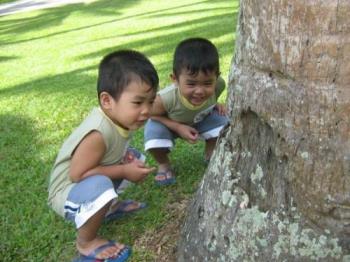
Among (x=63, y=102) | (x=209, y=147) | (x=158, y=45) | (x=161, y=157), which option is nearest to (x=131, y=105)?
(x=161, y=157)

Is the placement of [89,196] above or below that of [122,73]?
below

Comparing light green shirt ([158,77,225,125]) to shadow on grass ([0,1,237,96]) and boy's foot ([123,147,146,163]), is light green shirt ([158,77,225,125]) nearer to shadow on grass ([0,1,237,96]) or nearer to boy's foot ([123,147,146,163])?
boy's foot ([123,147,146,163])

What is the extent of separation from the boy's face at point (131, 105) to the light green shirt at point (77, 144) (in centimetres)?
4

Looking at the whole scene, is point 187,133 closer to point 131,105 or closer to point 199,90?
point 199,90

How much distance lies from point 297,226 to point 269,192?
0.16 meters

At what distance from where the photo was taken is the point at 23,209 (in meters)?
3.48

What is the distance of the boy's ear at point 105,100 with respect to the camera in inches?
113

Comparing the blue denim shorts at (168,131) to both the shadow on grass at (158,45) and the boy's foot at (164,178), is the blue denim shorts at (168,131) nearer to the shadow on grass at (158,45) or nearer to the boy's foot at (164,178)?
the boy's foot at (164,178)

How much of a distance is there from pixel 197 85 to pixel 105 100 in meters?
0.76

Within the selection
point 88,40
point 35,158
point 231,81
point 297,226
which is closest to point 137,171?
point 231,81

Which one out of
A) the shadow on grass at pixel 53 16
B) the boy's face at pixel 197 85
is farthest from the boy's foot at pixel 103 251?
the shadow on grass at pixel 53 16

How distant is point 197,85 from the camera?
347 centimetres

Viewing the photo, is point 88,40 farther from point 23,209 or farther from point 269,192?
point 269,192

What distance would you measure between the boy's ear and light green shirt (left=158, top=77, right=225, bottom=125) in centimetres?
82
